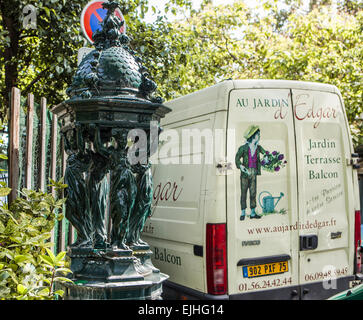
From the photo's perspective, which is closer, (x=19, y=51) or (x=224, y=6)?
(x=19, y=51)

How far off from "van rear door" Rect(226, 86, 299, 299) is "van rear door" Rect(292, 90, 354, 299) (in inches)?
4.5

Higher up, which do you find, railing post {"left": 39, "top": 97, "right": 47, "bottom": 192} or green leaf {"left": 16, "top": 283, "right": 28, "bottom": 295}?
railing post {"left": 39, "top": 97, "right": 47, "bottom": 192}

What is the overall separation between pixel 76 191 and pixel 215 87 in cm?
182

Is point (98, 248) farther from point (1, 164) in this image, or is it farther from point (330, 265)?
point (330, 265)

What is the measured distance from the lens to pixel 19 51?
23.7 feet

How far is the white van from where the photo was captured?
3930 millimetres

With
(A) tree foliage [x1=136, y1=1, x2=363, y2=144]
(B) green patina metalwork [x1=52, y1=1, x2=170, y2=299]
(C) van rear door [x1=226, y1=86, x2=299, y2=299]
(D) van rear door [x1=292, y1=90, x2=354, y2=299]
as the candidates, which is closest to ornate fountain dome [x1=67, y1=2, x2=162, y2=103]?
(B) green patina metalwork [x1=52, y1=1, x2=170, y2=299]

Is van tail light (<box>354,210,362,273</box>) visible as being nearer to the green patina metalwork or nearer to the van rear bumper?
the van rear bumper

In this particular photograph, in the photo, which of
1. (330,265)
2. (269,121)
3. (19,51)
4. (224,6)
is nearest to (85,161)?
(269,121)

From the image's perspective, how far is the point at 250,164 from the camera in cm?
404

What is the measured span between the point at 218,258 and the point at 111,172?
1.47 metres

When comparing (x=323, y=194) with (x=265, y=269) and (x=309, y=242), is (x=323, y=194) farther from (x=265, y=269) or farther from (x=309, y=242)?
(x=265, y=269)

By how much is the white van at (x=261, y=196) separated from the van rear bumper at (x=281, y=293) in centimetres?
1

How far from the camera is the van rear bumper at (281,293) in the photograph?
3.96 meters
